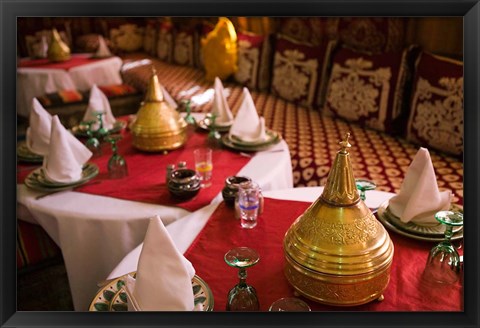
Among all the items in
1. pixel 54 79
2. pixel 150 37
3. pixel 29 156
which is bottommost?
pixel 29 156

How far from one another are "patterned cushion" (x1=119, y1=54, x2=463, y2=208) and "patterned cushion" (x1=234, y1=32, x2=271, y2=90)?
0.13 m

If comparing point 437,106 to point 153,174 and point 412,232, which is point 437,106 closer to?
point 412,232

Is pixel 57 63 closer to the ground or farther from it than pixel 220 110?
farther from it

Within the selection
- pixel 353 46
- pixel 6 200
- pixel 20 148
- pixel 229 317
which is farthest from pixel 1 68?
pixel 353 46

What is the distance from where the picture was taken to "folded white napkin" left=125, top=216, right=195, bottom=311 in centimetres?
83

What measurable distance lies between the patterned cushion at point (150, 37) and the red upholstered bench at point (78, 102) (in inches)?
39.8

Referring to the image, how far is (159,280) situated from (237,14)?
0.51 meters

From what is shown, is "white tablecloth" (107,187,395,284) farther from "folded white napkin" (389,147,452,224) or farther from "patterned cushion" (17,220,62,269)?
"patterned cushion" (17,220,62,269)

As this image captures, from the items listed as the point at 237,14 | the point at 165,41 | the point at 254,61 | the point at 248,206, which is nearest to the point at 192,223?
the point at 248,206

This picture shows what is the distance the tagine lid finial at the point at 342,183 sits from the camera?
84 centimetres

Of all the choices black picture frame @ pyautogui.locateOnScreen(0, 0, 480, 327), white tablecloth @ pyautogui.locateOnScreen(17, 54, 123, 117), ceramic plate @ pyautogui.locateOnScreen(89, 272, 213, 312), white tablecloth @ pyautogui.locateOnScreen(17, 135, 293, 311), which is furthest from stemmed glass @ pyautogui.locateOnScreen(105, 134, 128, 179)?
white tablecloth @ pyautogui.locateOnScreen(17, 54, 123, 117)

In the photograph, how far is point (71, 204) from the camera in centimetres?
141

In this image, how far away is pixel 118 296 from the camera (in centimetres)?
88

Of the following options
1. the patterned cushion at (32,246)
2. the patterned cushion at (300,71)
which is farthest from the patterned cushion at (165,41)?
the patterned cushion at (32,246)
